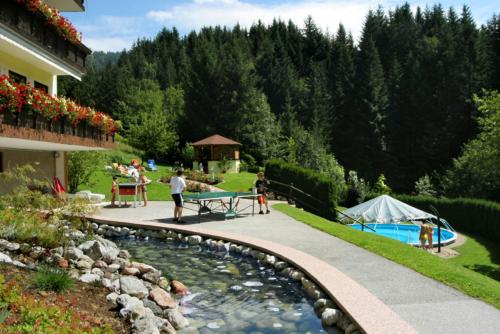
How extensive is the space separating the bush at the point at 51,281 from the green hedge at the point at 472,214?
78.0 ft

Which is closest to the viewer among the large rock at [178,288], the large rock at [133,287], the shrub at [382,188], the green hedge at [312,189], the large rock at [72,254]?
the large rock at [133,287]

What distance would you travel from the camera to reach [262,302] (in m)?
8.77

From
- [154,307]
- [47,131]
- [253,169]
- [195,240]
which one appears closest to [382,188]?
[253,169]

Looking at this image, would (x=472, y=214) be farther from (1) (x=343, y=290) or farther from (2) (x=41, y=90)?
(2) (x=41, y=90)

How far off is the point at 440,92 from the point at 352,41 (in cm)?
3939

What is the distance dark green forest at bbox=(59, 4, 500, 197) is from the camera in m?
55.6

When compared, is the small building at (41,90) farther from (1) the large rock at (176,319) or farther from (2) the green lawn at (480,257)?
(2) the green lawn at (480,257)

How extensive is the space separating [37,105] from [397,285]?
11.3 metres

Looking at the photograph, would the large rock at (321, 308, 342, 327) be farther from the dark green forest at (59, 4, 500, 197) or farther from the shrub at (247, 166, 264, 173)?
the shrub at (247, 166, 264, 173)

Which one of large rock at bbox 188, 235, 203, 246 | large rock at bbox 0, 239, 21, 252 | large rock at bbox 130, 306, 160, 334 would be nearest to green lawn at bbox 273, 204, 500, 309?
large rock at bbox 188, 235, 203, 246

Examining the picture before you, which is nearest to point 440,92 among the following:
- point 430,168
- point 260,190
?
point 430,168

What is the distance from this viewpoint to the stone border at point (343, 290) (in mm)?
6414

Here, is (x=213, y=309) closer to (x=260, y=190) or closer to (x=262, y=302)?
(x=262, y=302)

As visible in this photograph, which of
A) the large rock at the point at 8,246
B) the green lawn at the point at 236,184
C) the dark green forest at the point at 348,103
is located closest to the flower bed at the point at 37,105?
the large rock at the point at 8,246
